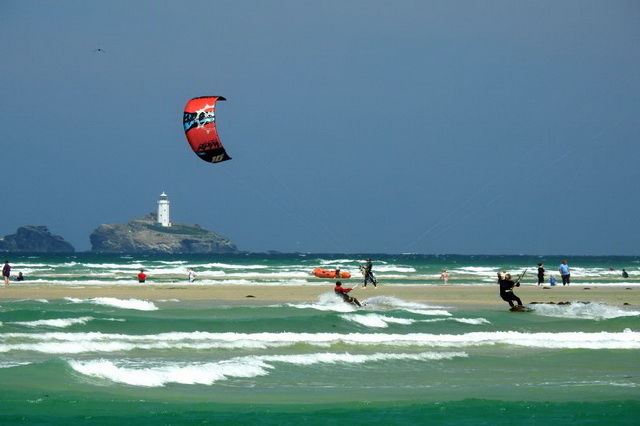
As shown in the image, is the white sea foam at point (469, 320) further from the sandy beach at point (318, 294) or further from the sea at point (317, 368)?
the sandy beach at point (318, 294)

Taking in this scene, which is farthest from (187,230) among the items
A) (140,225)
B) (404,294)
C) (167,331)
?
(167,331)

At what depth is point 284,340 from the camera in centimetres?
1759

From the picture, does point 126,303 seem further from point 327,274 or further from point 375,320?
point 327,274

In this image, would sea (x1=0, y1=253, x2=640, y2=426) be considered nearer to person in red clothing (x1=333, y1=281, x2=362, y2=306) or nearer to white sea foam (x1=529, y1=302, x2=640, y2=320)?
white sea foam (x1=529, y1=302, x2=640, y2=320)

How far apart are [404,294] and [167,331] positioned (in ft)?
49.1

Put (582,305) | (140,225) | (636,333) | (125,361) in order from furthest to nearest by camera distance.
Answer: (140,225) → (582,305) → (636,333) → (125,361)

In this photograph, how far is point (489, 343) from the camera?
57.1 ft

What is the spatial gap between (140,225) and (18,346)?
506ft

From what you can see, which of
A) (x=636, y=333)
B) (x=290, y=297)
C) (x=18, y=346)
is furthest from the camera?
(x=290, y=297)

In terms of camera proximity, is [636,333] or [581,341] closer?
[581,341]

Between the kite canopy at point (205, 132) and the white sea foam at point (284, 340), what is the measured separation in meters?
7.41

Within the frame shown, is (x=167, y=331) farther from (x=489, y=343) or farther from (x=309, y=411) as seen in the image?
(x=309, y=411)

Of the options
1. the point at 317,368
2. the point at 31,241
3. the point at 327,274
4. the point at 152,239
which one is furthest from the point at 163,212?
the point at 317,368

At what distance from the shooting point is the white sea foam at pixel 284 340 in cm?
1650
